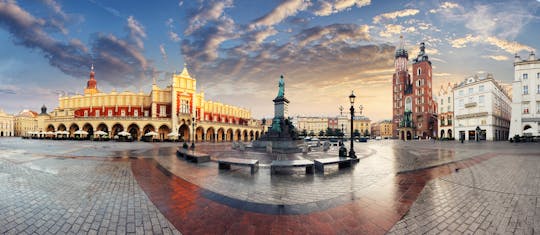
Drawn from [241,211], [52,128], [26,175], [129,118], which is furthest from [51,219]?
[52,128]

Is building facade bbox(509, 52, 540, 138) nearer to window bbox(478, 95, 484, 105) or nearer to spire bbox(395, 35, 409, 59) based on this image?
window bbox(478, 95, 484, 105)

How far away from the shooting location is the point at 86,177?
302 inches

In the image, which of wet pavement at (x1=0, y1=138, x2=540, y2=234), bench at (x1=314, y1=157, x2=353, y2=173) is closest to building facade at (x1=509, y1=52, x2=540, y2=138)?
wet pavement at (x1=0, y1=138, x2=540, y2=234)

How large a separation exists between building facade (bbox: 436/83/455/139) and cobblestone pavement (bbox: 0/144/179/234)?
72.2 meters

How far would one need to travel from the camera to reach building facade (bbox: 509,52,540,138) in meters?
39.4

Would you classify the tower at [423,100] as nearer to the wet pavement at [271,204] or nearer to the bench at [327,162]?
the bench at [327,162]

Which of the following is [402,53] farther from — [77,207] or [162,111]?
[77,207]

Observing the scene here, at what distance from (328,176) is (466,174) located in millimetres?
5510

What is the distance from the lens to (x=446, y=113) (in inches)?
2343

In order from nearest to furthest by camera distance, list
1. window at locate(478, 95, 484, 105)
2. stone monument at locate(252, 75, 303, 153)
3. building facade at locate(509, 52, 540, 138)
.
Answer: stone monument at locate(252, 75, 303, 153) < building facade at locate(509, 52, 540, 138) < window at locate(478, 95, 484, 105)

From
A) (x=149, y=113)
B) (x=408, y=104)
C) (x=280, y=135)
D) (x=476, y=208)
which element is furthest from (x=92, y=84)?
(x=408, y=104)

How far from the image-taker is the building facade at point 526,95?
39.4m

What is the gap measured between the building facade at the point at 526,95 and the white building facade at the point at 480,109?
495cm

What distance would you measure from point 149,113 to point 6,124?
11023 centimetres
